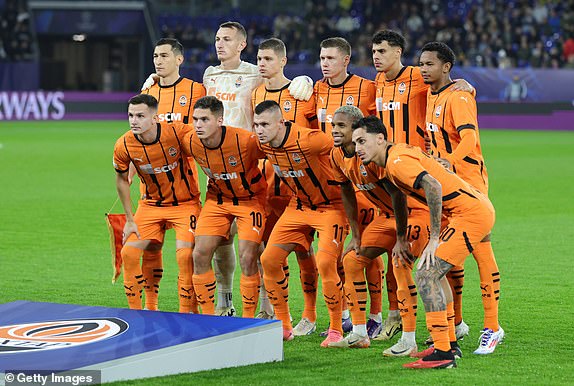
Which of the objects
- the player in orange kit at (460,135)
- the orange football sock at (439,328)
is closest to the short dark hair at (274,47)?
the player in orange kit at (460,135)

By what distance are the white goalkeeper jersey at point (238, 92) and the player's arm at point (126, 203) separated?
1090 millimetres

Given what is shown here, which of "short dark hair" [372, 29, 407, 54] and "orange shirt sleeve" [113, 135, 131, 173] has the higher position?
"short dark hair" [372, 29, 407, 54]

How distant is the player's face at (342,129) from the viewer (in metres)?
7.55

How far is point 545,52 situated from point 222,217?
28.3 m

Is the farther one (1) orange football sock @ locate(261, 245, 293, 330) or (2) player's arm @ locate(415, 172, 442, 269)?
(1) orange football sock @ locate(261, 245, 293, 330)

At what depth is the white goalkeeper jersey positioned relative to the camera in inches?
361

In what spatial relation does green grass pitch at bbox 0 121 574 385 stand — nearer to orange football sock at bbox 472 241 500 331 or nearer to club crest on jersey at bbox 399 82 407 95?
orange football sock at bbox 472 241 500 331

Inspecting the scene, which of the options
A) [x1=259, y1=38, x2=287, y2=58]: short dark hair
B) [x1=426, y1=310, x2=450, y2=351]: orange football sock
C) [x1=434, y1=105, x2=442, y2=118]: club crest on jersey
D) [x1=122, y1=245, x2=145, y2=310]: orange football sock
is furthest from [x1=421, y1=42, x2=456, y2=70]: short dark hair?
[x1=122, y1=245, x2=145, y2=310]: orange football sock

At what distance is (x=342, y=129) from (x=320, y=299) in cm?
275

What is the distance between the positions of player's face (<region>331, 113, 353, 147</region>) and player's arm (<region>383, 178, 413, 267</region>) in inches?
17.1

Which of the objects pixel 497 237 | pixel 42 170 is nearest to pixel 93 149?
pixel 42 170

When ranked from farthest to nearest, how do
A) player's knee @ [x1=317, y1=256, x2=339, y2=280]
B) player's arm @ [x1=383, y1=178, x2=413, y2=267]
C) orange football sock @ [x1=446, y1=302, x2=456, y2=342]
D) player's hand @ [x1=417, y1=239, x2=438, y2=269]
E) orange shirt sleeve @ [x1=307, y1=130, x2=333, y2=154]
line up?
1. orange shirt sleeve @ [x1=307, y1=130, x2=333, y2=154]
2. player's knee @ [x1=317, y1=256, x2=339, y2=280]
3. player's arm @ [x1=383, y1=178, x2=413, y2=267]
4. orange football sock @ [x1=446, y1=302, x2=456, y2=342]
5. player's hand @ [x1=417, y1=239, x2=438, y2=269]

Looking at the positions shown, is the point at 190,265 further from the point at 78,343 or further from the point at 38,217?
the point at 38,217

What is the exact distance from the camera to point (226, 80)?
9250mm
